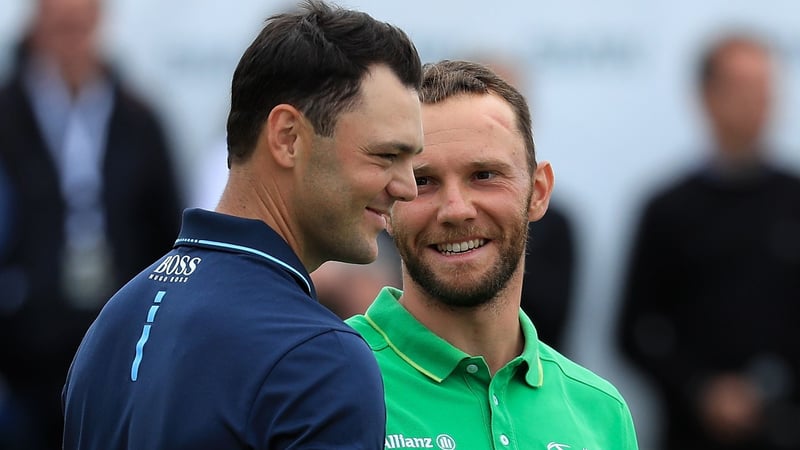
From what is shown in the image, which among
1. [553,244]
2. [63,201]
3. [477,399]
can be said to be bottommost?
[553,244]

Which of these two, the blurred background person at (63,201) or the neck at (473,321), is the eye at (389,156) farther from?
the blurred background person at (63,201)

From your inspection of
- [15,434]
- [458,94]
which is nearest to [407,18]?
[15,434]

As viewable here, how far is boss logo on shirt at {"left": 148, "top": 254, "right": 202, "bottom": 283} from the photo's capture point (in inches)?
107

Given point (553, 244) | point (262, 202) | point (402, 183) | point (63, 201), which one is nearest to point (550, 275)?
point (553, 244)

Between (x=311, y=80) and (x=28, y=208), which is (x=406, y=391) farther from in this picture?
(x=28, y=208)

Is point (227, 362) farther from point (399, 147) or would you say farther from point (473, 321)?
point (473, 321)

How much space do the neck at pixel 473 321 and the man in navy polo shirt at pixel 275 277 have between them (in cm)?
51

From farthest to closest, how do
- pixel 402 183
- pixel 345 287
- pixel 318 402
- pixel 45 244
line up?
pixel 45 244
pixel 345 287
pixel 402 183
pixel 318 402

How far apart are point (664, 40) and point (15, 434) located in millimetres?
3217

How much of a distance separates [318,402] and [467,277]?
819 millimetres

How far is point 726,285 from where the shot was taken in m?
6.65

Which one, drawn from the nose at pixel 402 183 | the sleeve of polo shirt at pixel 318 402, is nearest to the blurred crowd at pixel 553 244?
the nose at pixel 402 183

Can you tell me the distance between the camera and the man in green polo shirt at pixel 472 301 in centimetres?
320

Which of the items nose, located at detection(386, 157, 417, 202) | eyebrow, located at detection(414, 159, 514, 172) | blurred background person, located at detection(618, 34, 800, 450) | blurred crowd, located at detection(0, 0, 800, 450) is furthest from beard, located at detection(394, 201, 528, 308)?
blurred background person, located at detection(618, 34, 800, 450)
